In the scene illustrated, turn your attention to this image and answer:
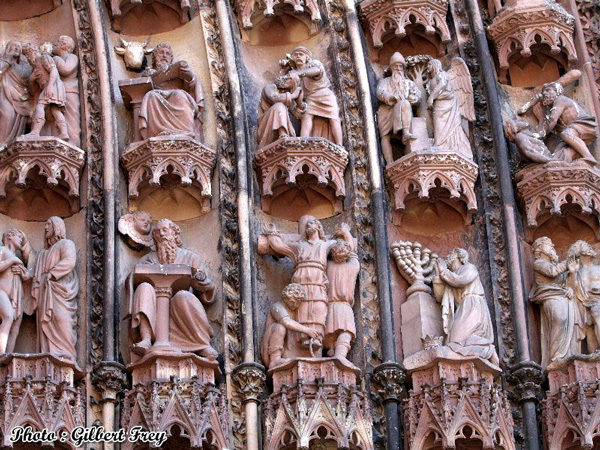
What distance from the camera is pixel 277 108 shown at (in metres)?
18.6

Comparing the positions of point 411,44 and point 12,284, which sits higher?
point 411,44

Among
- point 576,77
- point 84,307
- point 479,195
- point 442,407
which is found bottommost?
point 442,407

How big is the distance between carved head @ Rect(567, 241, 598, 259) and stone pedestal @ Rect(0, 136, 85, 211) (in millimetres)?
4828

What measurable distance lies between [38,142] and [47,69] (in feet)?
3.11

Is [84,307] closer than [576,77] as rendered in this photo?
Yes

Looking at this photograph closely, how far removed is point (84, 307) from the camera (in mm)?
17672

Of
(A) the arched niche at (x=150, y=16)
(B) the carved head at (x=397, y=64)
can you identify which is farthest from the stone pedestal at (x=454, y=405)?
(A) the arched niche at (x=150, y=16)

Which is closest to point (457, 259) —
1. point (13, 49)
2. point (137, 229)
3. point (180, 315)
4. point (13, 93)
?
point (180, 315)

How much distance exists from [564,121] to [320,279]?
3158mm

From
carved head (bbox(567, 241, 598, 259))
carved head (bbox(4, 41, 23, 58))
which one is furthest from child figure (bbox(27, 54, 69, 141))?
carved head (bbox(567, 241, 598, 259))

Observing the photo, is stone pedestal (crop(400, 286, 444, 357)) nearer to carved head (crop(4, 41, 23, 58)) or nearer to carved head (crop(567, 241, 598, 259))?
carved head (crop(567, 241, 598, 259))

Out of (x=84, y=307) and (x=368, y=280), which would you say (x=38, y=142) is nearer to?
(x=84, y=307)

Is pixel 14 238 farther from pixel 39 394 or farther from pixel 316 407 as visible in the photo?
pixel 316 407

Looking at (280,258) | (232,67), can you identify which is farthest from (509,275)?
(232,67)
